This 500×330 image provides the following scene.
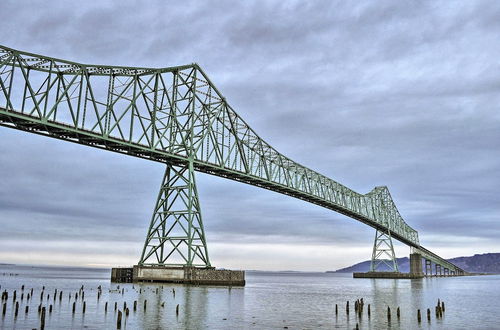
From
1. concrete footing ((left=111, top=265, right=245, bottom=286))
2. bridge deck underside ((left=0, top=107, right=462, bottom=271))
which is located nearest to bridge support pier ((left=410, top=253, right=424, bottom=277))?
bridge deck underside ((left=0, top=107, right=462, bottom=271))

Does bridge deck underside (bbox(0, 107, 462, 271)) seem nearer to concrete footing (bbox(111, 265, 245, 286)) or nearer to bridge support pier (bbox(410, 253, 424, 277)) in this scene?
concrete footing (bbox(111, 265, 245, 286))

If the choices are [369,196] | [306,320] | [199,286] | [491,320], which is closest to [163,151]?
[199,286]

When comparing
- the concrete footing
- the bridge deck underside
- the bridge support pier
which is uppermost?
the bridge deck underside

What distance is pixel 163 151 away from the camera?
237 ft

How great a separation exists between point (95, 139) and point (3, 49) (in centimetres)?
1413

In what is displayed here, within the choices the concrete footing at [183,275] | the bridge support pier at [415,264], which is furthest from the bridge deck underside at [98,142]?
the bridge support pier at [415,264]

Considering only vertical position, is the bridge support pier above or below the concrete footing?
above

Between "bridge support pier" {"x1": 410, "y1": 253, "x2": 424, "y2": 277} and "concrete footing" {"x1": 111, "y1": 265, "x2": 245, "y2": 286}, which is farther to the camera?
"bridge support pier" {"x1": 410, "y1": 253, "x2": 424, "y2": 277}

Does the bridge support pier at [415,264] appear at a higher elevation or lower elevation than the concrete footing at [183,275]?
higher

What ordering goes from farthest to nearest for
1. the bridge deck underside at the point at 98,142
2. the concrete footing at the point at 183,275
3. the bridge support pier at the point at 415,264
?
the bridge support pier at the point at 415,264 < the concrete footing at the point at 183,275 < the bridge deck underside at the point at 98,142

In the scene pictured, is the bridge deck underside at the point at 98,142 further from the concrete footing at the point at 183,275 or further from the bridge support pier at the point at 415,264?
the bridge support pier at the point at 415,264

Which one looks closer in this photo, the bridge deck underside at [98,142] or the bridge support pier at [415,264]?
the bridge deck underside at [98,142]

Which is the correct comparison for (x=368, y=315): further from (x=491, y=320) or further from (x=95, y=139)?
(x=95, y=139)

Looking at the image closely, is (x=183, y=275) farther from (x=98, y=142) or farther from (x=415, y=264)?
(x=415, y=264)
